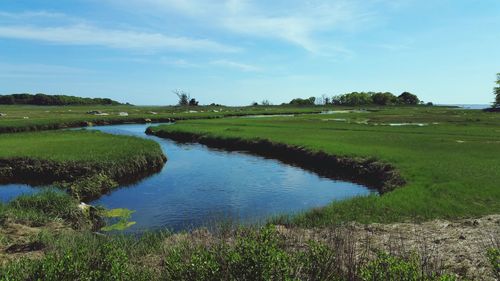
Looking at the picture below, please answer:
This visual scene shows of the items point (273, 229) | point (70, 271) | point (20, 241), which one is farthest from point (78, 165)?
point (273, 229)

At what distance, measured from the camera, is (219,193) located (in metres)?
27.3

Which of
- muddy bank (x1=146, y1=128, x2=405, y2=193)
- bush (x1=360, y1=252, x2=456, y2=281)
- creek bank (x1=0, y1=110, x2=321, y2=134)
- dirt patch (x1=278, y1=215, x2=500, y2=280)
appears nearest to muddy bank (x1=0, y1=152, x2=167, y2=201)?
muddy bank (x1=146, y1=128, x2=405, y2=193)

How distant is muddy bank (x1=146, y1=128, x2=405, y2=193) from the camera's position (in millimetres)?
28775

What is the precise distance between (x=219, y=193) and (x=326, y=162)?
13265 mm

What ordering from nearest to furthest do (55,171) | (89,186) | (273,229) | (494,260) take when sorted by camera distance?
1. (494,260)
2. (273,229)
3. (89,186)
4. (55,171)

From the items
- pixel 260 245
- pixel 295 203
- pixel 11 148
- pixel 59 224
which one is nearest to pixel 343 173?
pixel 295 203

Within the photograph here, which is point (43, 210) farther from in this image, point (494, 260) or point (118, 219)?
point (494, 260)

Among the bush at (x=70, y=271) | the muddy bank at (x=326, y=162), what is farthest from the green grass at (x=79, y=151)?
the bush at (x=70, y=271)

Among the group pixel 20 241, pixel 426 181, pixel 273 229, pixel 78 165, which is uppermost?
pixel 273 229

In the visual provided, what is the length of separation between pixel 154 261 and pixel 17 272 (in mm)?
3975

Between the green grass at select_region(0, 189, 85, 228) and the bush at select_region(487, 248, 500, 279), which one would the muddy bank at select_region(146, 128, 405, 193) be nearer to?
the bush at select_region(487, 248, 500, 279)

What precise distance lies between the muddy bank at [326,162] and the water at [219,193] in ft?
5.25

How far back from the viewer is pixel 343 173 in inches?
1312

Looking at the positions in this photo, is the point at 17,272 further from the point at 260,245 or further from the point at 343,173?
the point at 343,173
